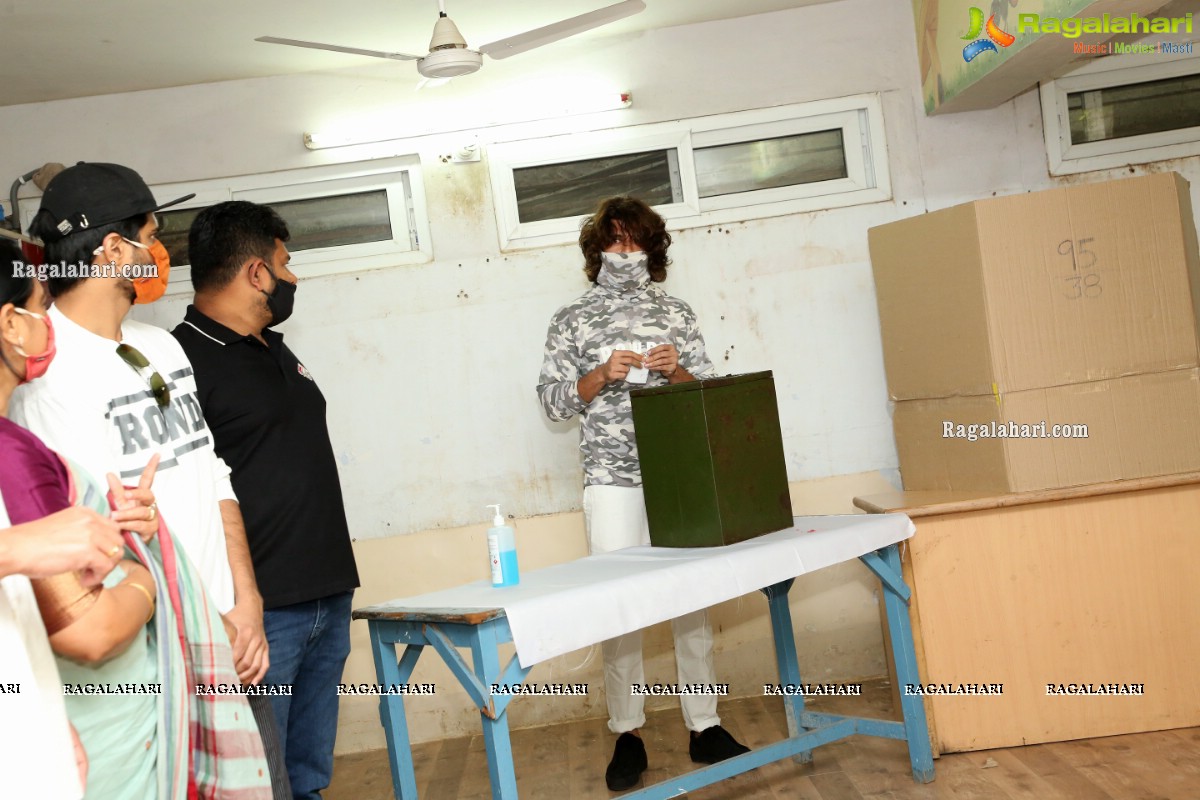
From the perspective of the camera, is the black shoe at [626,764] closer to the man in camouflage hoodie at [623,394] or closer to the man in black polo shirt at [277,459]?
the man in camouflage hoodie at [623,394]

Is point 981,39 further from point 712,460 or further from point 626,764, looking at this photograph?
point 626,764

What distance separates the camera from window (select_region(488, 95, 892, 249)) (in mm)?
3877

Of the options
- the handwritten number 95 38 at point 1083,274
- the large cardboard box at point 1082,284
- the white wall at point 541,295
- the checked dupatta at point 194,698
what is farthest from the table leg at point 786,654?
the checked dupatta at point 194,698

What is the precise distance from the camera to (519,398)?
154 inches

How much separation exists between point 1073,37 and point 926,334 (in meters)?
0.95

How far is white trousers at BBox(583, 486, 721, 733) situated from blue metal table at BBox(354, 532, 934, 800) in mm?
316

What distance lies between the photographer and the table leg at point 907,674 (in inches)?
112

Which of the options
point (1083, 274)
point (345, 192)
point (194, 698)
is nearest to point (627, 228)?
point (345, 192)

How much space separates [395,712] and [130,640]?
0.98m

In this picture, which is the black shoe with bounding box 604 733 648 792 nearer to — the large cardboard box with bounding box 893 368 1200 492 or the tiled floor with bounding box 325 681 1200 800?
the tiled floor with bounding box 325 681 1200 800

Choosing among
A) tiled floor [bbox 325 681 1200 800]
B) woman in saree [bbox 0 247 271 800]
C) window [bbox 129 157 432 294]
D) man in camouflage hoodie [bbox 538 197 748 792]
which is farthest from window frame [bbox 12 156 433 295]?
woman in saree [bbox 0 247 271 800]

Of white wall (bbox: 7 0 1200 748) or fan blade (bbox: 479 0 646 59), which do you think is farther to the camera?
white wall (bbox: 7 0 1200 748)

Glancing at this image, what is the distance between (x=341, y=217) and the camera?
12.8 ft

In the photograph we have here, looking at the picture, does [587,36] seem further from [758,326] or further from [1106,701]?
[1106,701]
